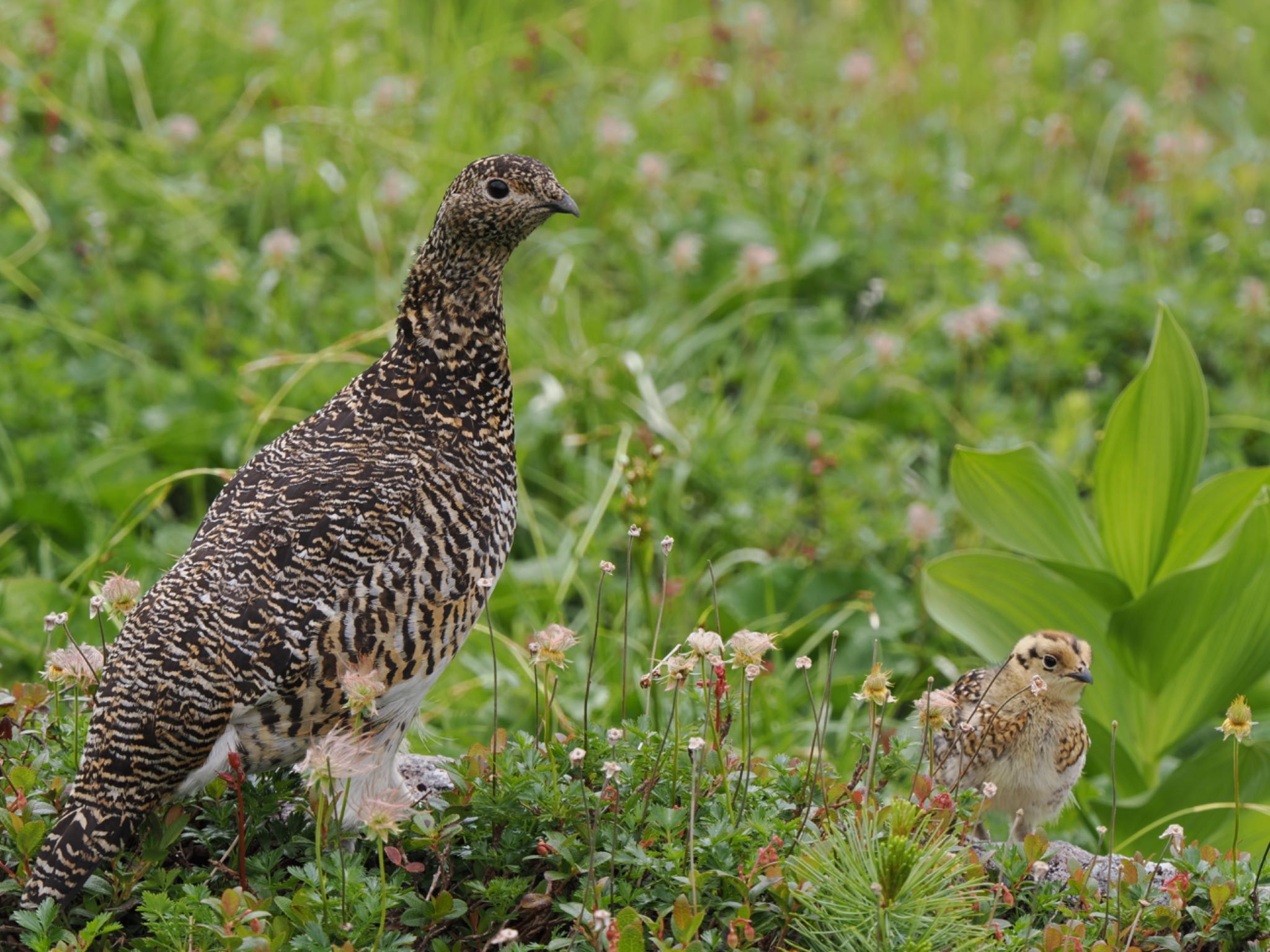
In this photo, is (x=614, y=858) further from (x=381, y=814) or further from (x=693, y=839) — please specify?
(x=381, y=814)

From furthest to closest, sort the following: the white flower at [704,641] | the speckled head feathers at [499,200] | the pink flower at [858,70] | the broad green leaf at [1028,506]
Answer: the pink flower at [858,70]
the broad green leaf at [1028,506]
the speckled head feathers at [499,200]
the white flower at [704,641]

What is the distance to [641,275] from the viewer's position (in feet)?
24.2

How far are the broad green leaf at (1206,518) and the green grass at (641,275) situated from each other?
0.42m

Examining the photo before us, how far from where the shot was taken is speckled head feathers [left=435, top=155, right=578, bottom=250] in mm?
3619

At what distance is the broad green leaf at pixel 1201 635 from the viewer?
162 inches

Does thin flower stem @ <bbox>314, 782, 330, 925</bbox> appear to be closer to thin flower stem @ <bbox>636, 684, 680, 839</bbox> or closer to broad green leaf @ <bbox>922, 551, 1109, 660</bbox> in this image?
thin flower stem @ <bbox>636, 684, 680, 839</bbox>

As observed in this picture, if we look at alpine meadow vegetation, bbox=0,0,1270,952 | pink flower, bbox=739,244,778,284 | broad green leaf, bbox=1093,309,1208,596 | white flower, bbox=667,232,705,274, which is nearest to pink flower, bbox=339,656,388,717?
alpine meadow vegetation, bbox=0,0,1270,952

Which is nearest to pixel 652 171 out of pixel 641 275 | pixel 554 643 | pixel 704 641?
pixel 641 275

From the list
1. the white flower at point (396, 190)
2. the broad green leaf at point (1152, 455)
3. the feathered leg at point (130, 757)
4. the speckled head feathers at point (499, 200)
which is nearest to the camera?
the feathered leg at point (130, 757)

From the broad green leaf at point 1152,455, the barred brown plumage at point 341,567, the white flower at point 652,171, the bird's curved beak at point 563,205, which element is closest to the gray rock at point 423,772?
the barred brown plumage at point 341,567

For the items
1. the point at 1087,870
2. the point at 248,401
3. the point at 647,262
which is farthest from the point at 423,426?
the point at 647,262

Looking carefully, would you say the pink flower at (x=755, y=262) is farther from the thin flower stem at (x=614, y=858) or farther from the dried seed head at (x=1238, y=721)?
the dried seed head at (x=1238, y=721)

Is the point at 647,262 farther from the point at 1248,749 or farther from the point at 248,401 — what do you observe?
the point at 1248,749

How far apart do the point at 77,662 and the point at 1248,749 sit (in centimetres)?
320
